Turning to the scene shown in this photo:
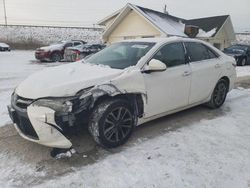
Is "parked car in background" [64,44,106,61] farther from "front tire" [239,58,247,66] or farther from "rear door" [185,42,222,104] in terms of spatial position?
"rear door" [185,42,222,104]

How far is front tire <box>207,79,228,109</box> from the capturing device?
600cm

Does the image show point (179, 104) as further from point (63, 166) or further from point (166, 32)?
point (166, 32)

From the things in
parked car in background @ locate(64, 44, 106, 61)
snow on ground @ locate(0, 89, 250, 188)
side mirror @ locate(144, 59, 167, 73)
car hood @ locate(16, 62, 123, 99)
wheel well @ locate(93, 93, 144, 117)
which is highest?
side mirror @ locate(144, 59, 167, 73)

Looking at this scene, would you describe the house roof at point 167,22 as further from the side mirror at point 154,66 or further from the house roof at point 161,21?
the side mirror at point 154,66

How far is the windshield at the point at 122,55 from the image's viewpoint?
4543 mm

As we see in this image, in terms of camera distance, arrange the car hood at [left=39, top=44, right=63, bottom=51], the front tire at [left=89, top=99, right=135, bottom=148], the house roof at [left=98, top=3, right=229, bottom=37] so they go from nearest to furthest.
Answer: the front tire at [left=89, top=99, right=135, bottom=148] → the house roof at [left=98, top=3, right=229, bottom=37] → the car hood at [left=39, top=44, right=63, bottom=51]

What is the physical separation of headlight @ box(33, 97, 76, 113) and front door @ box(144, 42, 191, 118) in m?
1.33

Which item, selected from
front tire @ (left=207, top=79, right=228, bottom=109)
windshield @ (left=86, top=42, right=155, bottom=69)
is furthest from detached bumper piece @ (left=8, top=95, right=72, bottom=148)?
front tire @ (left=207, top=79, right=228, bottom=109)

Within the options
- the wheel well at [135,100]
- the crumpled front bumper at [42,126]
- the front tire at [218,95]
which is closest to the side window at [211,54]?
the front tire at [218,95]

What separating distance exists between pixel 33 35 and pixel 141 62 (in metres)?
44.3

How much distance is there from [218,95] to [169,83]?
6.18 ft

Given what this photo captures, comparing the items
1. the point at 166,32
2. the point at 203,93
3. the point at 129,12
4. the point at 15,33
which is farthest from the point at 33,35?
the point at 203,93

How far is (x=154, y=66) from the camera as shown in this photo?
4.34 m

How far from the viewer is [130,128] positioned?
4254 millimetres
